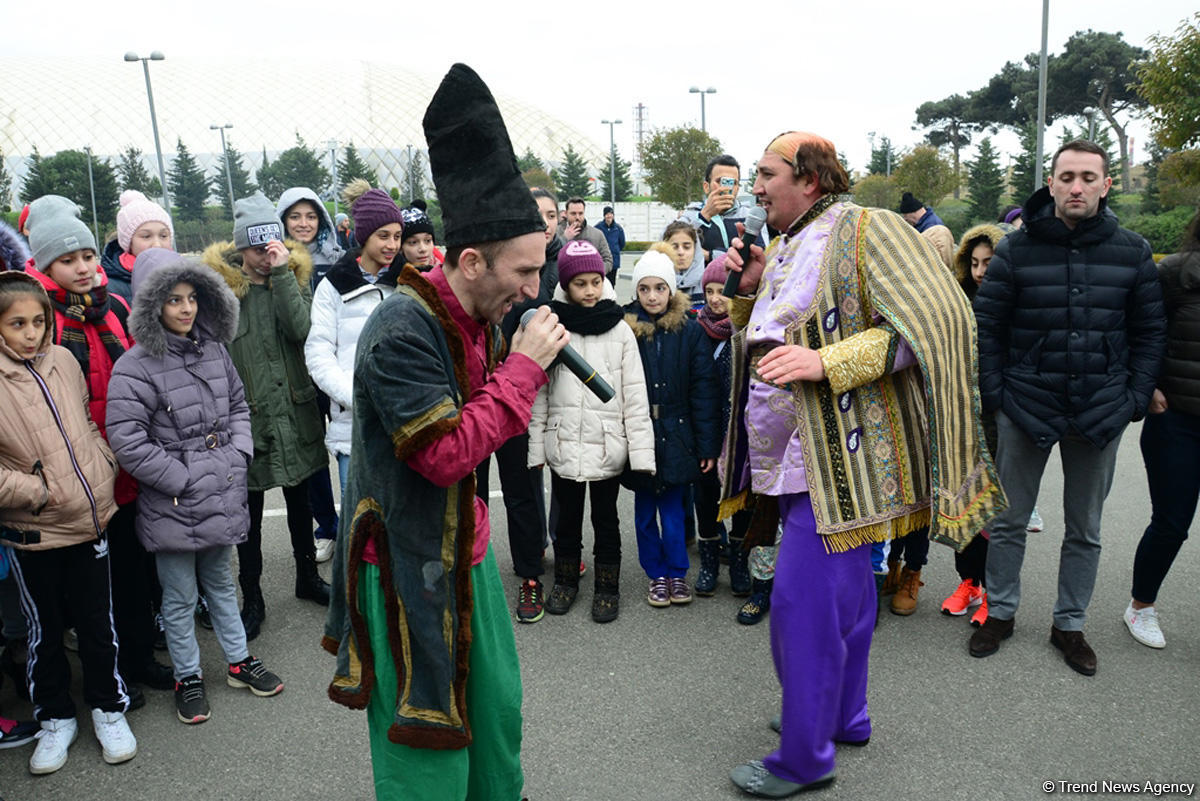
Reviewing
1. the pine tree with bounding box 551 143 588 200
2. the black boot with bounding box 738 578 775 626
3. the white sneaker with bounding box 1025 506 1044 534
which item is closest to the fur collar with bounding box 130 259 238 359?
the black boot with bounding box 738 578 775 626

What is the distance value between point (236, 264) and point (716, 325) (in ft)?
8.03

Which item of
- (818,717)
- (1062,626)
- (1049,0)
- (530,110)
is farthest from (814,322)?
(530,110)

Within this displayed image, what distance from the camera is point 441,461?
184cm

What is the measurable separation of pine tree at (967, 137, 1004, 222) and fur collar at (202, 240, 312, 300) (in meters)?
41.2

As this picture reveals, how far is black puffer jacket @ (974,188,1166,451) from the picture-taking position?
138 inches

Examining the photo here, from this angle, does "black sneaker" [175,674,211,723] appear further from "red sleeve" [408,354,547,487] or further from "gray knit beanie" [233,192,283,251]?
"red sleeve" [408,354,547,487]

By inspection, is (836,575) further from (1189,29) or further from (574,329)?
(1189,29)

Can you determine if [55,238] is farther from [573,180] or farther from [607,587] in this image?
[573,180]

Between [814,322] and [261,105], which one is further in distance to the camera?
[261,105]

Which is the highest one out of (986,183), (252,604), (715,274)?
(986,183)

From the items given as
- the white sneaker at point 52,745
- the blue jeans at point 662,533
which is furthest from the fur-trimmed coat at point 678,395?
the white sneaker at point 52,745

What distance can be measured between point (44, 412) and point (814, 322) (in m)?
2.75

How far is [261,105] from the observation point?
86562 mm

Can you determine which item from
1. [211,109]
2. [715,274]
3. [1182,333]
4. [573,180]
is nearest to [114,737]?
[715,274]
